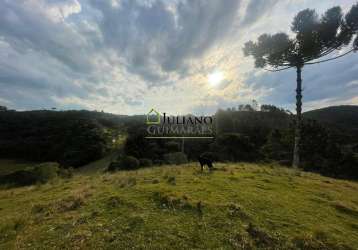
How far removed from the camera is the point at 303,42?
48.4ft

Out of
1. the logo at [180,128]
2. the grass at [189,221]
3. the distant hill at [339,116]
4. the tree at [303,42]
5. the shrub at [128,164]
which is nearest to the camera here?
the grass at [189,221]

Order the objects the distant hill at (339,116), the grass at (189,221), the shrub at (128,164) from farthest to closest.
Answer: the distant hill at (339,116)
the shrub at (128,164)
the grass at (189,221)

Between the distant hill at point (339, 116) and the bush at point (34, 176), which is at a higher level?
the distant hill at point (339, 116)

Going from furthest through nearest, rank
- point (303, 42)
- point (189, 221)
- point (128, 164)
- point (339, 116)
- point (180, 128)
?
1. point (339, 116)
2. point (180, 128)
3. point (128, 164)
4. point (303, 42)
5. point (189, 221)

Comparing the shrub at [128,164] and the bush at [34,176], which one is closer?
the bush at [34,176]

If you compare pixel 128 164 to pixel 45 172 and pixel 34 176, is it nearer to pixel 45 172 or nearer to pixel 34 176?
pixel 45 172

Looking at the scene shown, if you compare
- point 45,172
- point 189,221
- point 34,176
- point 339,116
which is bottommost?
point 34,176

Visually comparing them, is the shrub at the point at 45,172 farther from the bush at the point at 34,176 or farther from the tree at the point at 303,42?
the tree at the point at 303,42

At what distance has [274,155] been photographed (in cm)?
3123

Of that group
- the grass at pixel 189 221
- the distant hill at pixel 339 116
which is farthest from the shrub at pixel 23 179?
the distant hill at pixel 339 116

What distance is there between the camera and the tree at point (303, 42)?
45.1 ft

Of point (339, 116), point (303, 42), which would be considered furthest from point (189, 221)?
point (339, 116)

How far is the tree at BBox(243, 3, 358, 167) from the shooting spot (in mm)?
13742

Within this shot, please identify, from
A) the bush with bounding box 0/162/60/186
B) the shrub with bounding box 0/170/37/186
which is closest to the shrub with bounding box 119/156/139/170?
the bush with bounding box 0/162/60/186
